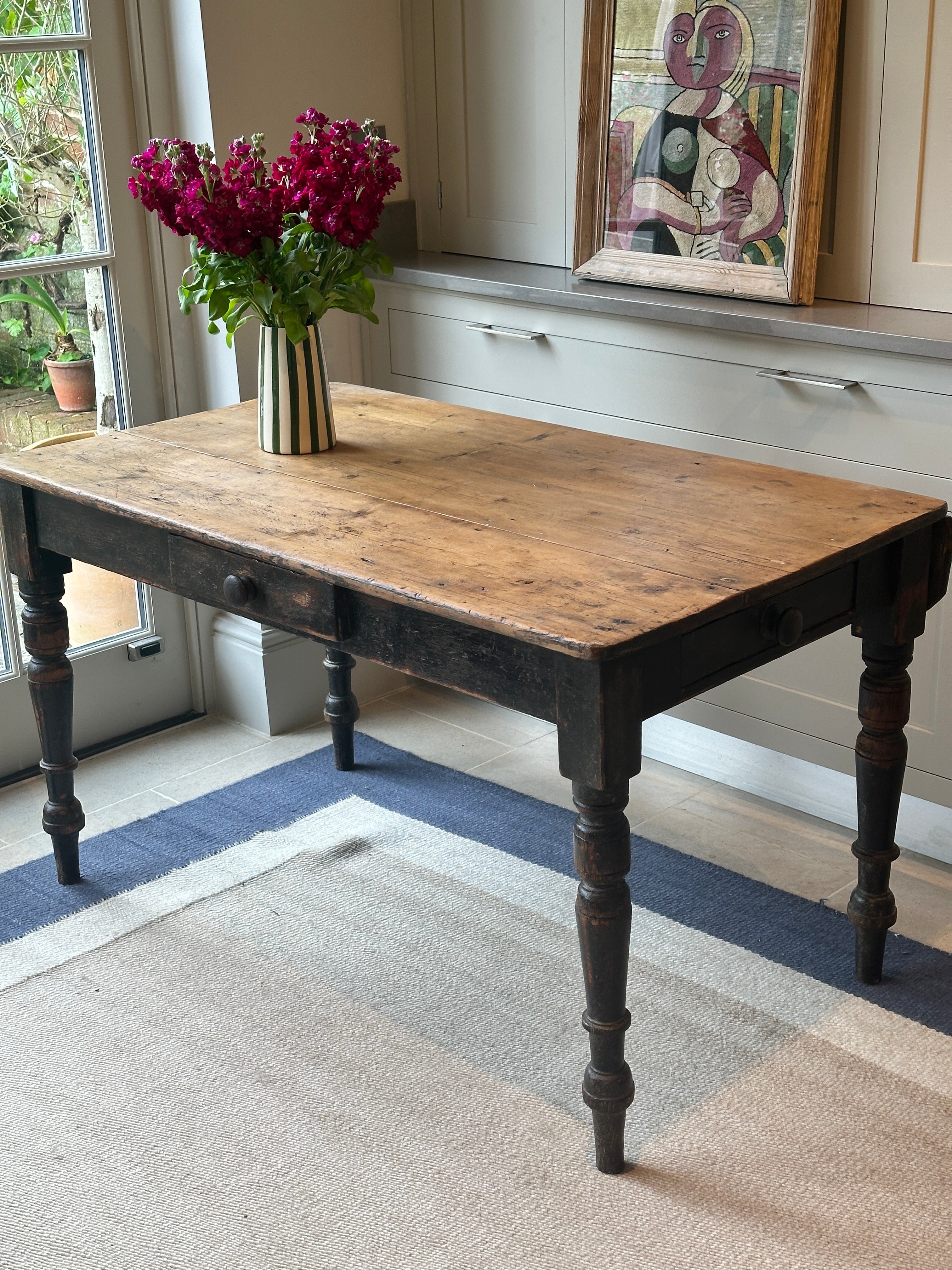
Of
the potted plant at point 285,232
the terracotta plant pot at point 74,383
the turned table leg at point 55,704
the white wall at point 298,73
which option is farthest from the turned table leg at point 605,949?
the terracotta plant pot at point 74,383

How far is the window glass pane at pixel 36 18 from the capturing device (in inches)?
110

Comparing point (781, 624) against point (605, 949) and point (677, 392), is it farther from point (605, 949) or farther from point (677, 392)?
point (677, 392)

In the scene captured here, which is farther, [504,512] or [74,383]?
[74,383]

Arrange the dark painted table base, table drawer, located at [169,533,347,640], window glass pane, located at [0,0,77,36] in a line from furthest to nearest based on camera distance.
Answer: window glass pane, located at [0,0,77,36] < table drawer, located at [169,533,347,640] < the dark painted table base

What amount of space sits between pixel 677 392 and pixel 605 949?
4.43 feet

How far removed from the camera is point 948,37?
8.02 ft

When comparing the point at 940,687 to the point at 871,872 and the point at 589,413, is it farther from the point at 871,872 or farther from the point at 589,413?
the point at 589,413

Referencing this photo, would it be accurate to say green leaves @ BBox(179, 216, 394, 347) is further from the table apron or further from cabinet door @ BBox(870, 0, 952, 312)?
cabinet door @ BBox(870, 0, 952, 312)

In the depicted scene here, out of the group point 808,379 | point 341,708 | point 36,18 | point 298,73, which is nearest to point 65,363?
point 36,18

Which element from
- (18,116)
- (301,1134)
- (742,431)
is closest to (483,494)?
(742,431)

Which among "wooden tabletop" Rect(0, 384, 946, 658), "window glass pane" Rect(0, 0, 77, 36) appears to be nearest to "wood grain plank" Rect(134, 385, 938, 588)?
"wooden tabletop" Rect(0, 384, 946, 658)

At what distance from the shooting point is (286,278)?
2.21 m

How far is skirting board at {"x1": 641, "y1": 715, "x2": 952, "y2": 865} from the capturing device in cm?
273

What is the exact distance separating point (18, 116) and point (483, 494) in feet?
4.93
